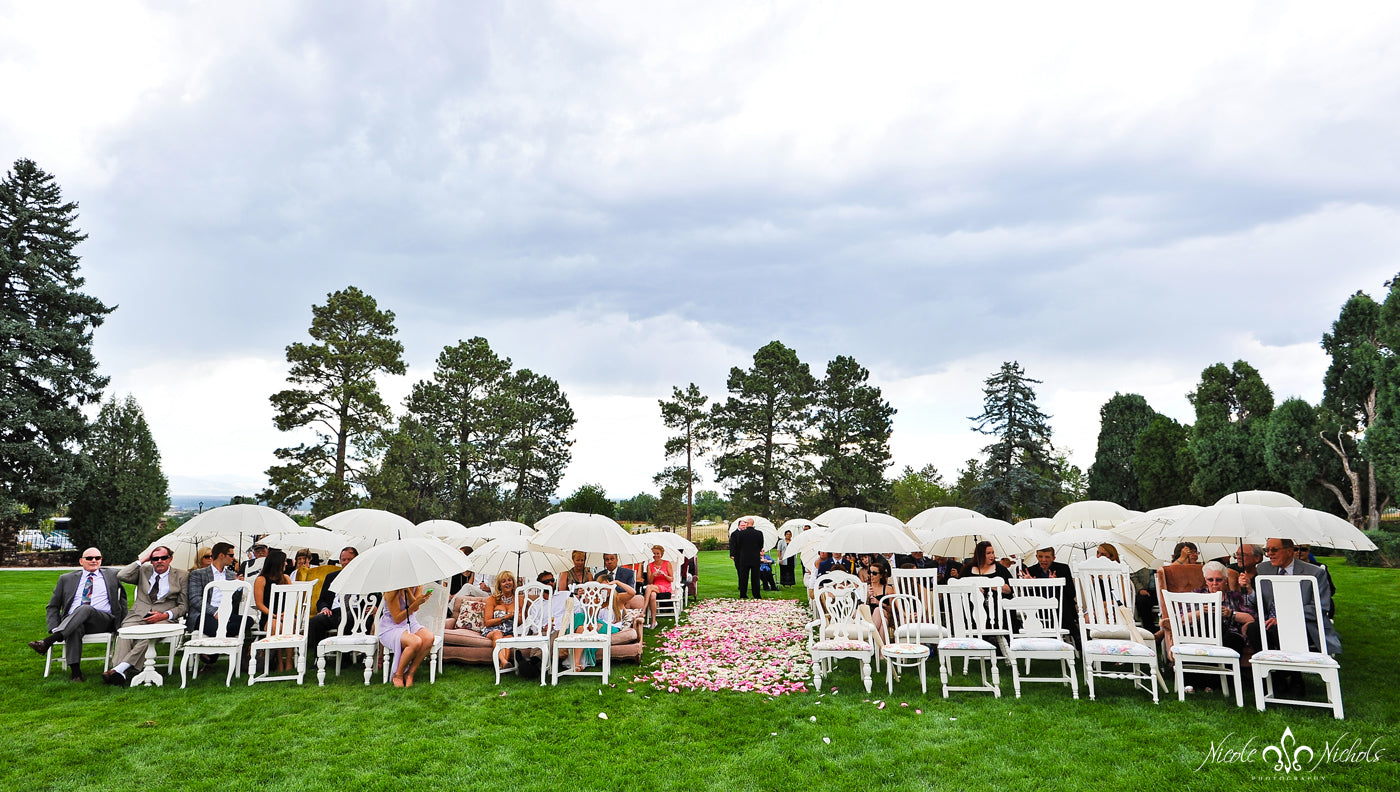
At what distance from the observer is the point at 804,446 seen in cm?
4241

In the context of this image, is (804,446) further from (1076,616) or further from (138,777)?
(138,777)

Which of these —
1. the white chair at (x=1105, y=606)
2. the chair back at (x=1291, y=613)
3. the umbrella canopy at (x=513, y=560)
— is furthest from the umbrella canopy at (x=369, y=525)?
the chair back at (x=1291, y=613)

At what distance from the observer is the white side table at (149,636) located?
8234 mm

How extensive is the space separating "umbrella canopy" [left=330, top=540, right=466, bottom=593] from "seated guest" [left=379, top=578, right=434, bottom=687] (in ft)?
2.45

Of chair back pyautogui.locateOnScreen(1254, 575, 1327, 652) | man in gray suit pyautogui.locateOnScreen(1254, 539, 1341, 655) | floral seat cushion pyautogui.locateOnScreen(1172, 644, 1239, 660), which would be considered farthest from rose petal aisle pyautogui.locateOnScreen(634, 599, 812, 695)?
man in gray suit pyautogui.locateOnScreen(1254, 539, 1341, 655)

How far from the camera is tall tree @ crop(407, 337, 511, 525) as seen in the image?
123 ft

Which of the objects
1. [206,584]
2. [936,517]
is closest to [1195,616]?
[936,517]

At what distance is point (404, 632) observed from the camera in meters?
8.62

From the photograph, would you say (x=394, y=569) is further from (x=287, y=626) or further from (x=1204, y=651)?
(x=1204, y=651)

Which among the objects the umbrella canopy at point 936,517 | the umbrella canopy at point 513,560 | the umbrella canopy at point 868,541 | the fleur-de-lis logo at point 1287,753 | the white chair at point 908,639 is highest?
the umbrella canopy at point 936,517

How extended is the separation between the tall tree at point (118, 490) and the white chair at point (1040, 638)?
3330 centimetres

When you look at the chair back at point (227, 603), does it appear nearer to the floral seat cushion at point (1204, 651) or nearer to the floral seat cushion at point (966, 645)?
the floral seat cushion at point (966, 645)

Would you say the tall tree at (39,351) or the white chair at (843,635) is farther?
the tall tree at (39,351)

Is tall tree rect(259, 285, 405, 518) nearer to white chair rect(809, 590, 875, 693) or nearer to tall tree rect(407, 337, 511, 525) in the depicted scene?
tall tree rect(407, 337, 511, 525)
